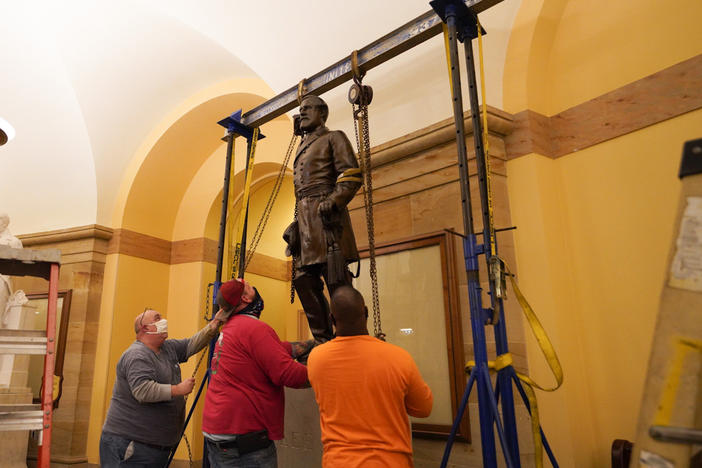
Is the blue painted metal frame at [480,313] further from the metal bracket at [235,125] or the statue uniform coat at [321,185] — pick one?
the metal bracket at [235,125]

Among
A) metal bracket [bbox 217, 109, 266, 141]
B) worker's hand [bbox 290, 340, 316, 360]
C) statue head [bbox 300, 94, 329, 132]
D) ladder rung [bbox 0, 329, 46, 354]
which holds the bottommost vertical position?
worker's hand [bbox 290, 340, 316, 360]

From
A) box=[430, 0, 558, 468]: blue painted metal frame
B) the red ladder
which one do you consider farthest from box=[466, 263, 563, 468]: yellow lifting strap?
the red ladder

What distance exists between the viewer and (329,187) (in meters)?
3.73

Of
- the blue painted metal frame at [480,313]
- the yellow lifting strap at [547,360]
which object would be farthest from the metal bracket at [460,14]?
the yellow lifting strap at [547,360]

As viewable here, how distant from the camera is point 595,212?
4.13 m

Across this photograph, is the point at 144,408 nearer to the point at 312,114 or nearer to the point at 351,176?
the point at 351,176

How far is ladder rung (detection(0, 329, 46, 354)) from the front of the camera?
2.56 meters

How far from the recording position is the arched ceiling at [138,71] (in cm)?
494

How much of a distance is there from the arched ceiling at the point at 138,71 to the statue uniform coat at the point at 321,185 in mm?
1378

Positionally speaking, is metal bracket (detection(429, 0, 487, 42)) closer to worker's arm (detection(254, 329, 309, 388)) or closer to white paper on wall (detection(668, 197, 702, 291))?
worker's arm (detection(254, 329, 309, 388))

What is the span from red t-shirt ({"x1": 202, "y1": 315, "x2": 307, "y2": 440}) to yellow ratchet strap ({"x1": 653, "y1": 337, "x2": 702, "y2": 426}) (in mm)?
1974

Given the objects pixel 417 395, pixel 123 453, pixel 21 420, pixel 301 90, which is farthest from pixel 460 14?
pixel 123 453

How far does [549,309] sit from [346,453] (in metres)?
2.46

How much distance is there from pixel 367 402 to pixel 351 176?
1.72m
